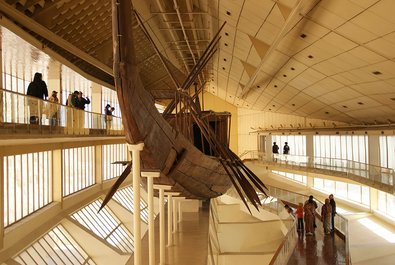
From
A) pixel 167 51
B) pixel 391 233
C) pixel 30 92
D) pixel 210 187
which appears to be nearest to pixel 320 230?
pixel 210 187

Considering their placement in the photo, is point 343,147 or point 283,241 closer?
point 283,241

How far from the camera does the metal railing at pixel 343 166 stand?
53.3 ft

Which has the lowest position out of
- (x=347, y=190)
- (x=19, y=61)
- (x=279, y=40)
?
(x=347, y=190)

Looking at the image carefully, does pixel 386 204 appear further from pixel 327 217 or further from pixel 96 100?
pixel 96 100

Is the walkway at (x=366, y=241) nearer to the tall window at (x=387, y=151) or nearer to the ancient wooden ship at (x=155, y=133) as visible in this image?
the tall window at (x=387, y=151)

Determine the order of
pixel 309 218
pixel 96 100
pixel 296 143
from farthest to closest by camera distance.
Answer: pixel 296 143 → pixel 96 100 → pixel 309 218

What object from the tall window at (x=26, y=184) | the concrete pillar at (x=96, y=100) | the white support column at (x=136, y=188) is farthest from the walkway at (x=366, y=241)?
the concrete pillar at (x=96, y=100)

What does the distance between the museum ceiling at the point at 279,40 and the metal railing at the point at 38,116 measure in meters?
2.14

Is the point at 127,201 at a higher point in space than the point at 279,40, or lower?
lower

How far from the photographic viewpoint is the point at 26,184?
13.5 m

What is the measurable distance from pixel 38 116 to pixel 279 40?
720cm

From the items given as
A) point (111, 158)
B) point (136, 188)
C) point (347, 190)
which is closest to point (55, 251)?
point (136, 188)

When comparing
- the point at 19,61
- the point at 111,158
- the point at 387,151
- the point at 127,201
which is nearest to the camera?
the point at 19,61

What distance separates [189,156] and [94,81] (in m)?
10.5
